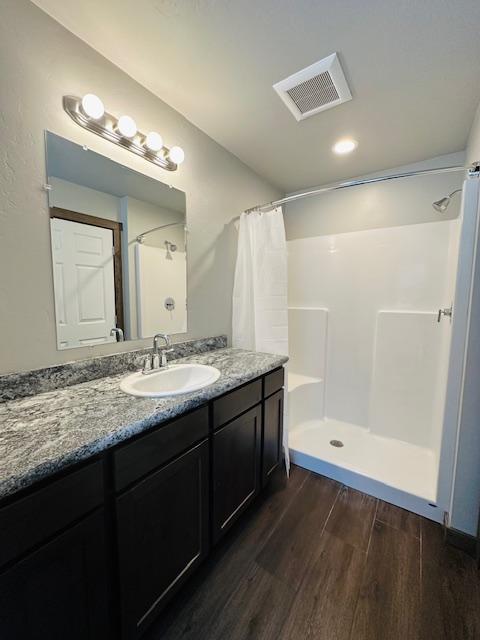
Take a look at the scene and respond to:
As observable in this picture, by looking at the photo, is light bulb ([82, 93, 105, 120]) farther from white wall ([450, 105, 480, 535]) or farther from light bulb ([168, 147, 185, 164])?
white wall ([450, 105, 480, 535])

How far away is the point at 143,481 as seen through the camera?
84cm

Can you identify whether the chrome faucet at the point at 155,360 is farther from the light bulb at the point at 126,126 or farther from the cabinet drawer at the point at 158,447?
the light bulb at the point at 126,126

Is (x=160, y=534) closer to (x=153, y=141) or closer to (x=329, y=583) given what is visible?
(x=329, y=583)

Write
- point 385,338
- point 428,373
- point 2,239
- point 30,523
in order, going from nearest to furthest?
point 30,523, point 2,239, point 428,373, point 385,338

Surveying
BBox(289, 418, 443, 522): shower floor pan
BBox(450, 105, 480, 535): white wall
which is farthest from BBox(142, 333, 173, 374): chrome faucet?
BBox(450, 105, 480, 535): white wall

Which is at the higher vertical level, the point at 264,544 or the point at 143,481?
the point at 143,481

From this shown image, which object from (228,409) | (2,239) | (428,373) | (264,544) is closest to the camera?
(2,239)

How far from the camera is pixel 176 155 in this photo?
1.46m

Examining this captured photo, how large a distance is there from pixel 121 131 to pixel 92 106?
15 centimetres

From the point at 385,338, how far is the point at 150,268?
1.89m

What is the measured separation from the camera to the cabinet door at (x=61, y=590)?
0.58m

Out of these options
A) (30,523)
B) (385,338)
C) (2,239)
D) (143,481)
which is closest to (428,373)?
(385,338)

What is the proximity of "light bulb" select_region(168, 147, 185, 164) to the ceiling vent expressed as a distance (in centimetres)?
58

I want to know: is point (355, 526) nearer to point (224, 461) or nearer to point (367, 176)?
point (224, 461)
